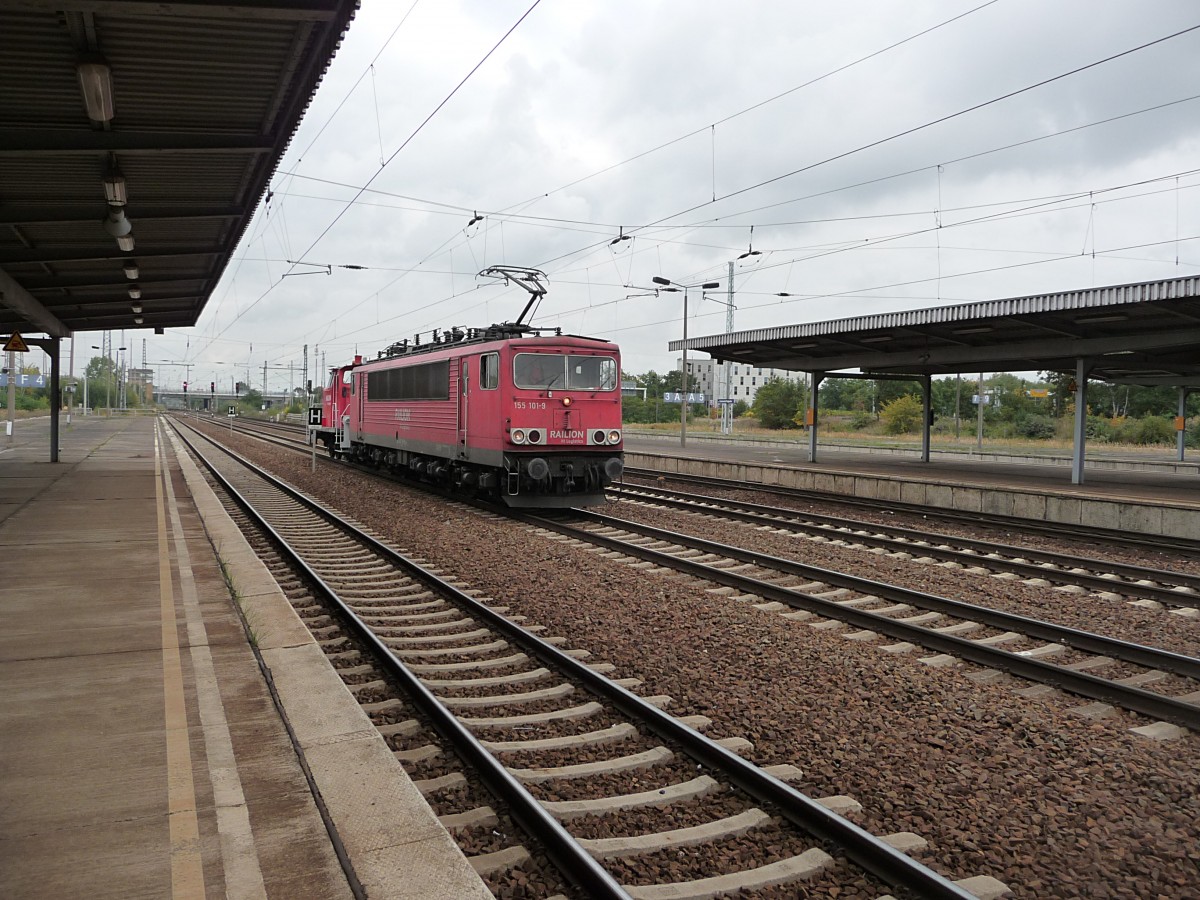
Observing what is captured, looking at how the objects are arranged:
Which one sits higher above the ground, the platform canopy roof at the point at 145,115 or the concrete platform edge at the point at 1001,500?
the platform canopy roof at the point at 145,115

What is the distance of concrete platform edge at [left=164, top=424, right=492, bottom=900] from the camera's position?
129 inches

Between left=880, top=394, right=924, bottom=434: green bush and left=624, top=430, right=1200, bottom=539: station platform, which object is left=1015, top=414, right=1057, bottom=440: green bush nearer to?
left=880, top=394, right=924, bottom=434: green bush

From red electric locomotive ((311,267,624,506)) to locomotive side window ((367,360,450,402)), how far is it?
6 centimetres

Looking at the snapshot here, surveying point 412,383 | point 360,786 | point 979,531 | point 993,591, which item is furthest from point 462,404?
point 360,786

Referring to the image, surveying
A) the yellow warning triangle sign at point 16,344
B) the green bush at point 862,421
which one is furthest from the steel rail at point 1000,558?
the green bush at point 862,421

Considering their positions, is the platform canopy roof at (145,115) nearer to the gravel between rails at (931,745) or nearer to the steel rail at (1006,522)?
the gravel between rails at (931,745)

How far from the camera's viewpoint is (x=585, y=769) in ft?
15.4

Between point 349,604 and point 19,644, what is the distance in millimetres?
2990

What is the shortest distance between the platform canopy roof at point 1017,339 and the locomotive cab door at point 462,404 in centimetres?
1005

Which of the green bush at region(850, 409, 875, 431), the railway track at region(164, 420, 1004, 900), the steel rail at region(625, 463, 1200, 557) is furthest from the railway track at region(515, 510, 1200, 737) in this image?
the green bush at region(850, 409, 875, 431)

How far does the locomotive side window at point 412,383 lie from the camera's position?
56.6 ft

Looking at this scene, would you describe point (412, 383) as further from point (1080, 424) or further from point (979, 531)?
point (1080, 424)

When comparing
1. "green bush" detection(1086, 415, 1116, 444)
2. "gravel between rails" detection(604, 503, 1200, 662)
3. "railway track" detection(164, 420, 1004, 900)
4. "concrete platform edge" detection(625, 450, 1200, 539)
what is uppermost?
"green bush" detection(1086, 415, 1116, 444)

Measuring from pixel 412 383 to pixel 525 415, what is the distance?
5.53 m
